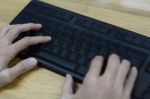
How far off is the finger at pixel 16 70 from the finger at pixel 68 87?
11 cm

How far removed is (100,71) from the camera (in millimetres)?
778

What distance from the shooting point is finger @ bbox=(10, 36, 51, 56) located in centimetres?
88

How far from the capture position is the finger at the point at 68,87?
0.78 metres

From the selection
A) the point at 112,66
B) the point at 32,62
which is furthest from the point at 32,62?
the point at 112,66

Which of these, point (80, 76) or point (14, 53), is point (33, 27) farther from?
point (80, 76)

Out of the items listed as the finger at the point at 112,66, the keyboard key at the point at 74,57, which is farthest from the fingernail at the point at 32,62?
the finger at the point at 112,66

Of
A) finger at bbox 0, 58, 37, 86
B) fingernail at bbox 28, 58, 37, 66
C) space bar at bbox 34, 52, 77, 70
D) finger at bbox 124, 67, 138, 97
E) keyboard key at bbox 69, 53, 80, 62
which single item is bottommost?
finger at bbox 0, 58, 37, 86

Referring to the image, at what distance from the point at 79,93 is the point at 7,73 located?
8.5 inches

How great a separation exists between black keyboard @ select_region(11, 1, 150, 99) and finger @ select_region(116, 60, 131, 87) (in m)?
0.03

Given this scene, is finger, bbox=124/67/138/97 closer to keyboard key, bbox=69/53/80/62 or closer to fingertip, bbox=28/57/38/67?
keyboard key, bbox=69/53/80/62

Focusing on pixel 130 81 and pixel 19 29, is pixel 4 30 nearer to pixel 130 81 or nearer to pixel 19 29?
pixel 19 29

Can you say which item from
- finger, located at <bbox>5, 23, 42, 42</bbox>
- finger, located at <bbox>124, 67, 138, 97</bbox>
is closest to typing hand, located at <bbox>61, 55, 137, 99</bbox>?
finger, located at <bbox>124, 67, 138, 97</bbox>

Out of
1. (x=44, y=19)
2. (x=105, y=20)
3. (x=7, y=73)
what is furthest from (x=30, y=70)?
(x=105, y=20)

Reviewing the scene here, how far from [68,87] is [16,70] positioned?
156mm
